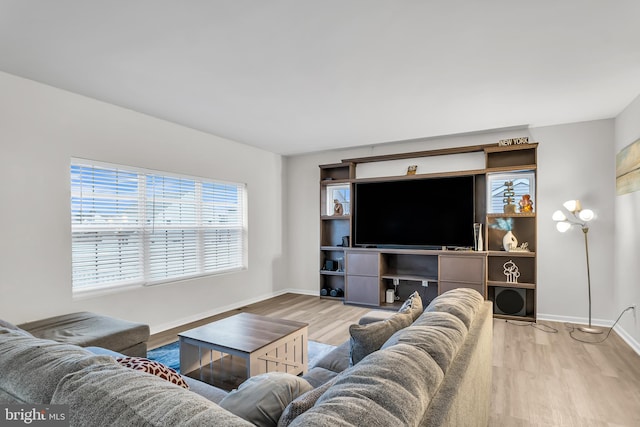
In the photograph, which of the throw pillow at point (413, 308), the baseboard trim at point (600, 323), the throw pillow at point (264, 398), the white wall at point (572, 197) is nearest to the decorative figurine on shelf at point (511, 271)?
the white wall at point (572, 197)

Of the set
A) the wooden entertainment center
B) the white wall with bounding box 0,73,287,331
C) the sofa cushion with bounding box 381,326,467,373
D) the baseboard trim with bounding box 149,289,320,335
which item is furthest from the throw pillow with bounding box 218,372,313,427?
the wooden entertainment center

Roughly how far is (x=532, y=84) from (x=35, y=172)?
4472 millimetres

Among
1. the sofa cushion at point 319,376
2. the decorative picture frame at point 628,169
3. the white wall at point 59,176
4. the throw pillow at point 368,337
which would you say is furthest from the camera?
the decorative picture frame at point 628,169

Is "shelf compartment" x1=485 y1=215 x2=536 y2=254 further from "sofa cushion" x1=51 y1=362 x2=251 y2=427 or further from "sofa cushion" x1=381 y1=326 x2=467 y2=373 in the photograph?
"sofa cushion" x1=51 y1=362 x2=251 y2=427

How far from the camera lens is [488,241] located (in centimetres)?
470

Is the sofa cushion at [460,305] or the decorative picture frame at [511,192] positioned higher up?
the decorative picture frame at [511,192]

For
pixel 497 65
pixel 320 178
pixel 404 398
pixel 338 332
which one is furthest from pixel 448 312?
pixel 320 178

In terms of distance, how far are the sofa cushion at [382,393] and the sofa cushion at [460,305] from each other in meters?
0.60

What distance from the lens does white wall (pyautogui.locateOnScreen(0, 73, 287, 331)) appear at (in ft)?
9.32

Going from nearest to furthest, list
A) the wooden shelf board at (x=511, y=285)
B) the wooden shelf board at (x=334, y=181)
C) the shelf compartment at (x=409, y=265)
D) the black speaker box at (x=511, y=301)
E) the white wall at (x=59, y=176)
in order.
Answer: the white wall at (x=59, y=176)
the wooden shelf board at (x=511, y=285)
the black speaker box at (x=511, y=301)
the shelf compartment at (x=409, y=265)
the wooden shelf board at (x=334, y=181)

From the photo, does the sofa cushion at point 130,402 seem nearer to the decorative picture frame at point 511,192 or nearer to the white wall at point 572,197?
the decorative picture frame at point 511,192

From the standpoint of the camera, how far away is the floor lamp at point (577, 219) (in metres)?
3.87

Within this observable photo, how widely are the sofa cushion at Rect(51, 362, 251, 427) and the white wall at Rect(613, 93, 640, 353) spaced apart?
414 centimetres

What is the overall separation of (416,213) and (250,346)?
11.1ft
